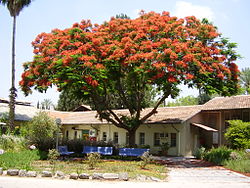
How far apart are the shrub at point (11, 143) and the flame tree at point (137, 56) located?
333 centimetres

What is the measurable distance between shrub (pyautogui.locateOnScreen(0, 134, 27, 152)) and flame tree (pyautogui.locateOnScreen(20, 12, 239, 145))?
333cm

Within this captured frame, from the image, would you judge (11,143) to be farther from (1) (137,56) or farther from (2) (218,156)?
(2) (218,156)

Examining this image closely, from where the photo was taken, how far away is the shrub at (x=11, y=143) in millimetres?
19547

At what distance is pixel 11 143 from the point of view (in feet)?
65.5

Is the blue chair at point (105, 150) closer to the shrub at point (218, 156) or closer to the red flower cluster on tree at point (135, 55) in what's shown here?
the red flower cluster on tree at point (135, 55)

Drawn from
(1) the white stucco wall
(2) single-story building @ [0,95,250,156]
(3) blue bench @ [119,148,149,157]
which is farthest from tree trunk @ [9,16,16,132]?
(3) blue bench @ [119,148,149,157]

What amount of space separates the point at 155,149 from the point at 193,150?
3336 mm

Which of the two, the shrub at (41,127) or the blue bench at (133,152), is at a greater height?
the shrub at (41,127)

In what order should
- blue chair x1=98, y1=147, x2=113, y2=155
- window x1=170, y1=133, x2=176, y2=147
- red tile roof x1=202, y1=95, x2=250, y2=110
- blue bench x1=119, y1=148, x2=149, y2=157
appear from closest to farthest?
blue bench x1=119, y1=148, x2=149, y2=157 < blue chair x1=98, y1=147, x2=113, y2=155 < red tile roof x1=202, y1=95, x2=250, y2=110 < window x1=170, y1=133, x2=176, y2=147

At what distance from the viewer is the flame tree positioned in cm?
1722

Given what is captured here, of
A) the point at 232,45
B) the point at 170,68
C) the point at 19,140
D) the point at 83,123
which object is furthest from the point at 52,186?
the point at 83,123

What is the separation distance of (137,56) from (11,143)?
32.9ft

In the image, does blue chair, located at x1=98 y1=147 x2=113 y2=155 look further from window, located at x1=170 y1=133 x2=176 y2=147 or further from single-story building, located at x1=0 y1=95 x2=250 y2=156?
window, located at x1=170 y1=133 x2=176 y2=147

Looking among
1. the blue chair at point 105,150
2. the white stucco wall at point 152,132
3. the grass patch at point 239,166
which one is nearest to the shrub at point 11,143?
the blue chair at point 105,150
